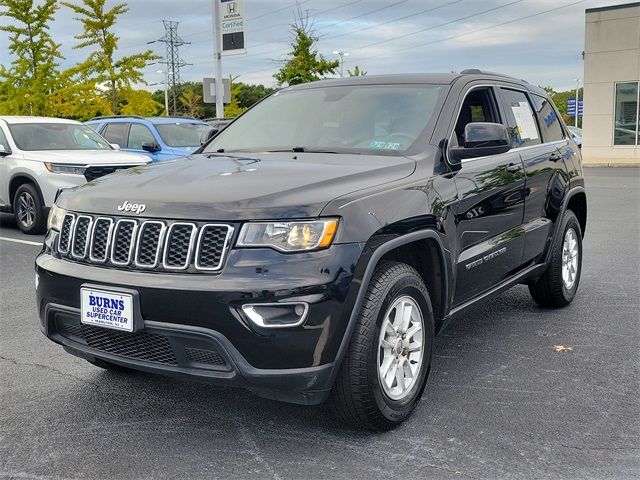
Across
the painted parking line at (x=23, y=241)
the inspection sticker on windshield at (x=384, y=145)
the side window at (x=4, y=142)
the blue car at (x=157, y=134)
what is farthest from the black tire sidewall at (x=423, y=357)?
the blue car at (x=157, y=134)

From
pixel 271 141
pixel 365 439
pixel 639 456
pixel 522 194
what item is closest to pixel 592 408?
pixel 639 456

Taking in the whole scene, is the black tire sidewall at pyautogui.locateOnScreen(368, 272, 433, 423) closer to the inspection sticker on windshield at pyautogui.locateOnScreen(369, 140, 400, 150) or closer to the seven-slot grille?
the seven-slot grille

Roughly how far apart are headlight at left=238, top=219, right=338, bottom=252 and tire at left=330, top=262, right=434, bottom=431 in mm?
385

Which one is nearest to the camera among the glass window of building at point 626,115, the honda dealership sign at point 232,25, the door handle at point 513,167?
the door handle at point 513,167

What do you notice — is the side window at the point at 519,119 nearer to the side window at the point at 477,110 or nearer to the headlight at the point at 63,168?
the side window at the point at 477,110

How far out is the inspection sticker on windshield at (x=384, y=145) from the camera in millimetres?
4117

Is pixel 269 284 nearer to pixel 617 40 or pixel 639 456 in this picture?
pixel 639 456

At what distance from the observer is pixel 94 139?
37.5 ft

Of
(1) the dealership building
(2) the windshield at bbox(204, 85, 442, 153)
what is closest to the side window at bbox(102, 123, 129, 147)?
(2) the windshield at bbox(204, 85, 442, 153)

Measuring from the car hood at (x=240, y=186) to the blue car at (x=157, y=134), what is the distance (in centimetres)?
882

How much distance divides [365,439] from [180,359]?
3.20 ft

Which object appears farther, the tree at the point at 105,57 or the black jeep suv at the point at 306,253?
the tree at the point at 105,57

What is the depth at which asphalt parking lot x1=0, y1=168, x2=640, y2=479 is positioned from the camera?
Answer: 3154 mm

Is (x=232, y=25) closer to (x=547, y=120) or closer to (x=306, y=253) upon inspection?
(x=547, y=120)
